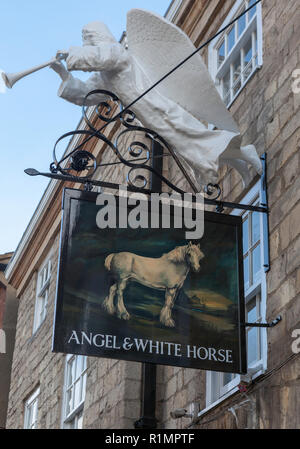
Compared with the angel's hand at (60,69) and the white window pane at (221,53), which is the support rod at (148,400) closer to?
the angel's hand at (60,69)

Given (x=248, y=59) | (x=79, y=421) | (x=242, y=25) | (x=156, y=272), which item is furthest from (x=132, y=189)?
(x=79, y=421)

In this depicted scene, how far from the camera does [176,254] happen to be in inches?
296

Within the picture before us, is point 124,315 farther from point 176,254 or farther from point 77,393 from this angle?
Result: point 77,393

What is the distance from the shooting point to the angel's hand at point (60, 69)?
8.33 m

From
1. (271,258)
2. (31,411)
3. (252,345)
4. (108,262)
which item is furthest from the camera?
(31,411)

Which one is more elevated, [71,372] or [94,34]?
[94,34]

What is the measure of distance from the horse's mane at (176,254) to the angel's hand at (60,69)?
2.13 m

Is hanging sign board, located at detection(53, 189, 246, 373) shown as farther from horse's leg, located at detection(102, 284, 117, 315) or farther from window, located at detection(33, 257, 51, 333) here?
window, located at detection(33, 257, 51, 333)

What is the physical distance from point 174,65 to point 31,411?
955 cm

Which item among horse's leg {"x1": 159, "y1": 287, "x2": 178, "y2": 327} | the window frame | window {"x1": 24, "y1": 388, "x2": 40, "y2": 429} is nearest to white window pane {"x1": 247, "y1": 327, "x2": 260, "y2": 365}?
horse's leg {"x1": 159, "y1": 287, "x2": 178, "y2": 327}

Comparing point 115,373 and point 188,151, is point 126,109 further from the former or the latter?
point 115,373

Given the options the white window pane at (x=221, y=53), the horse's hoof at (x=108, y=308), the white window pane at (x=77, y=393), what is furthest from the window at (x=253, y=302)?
the white window pane at (x=77, y=393)

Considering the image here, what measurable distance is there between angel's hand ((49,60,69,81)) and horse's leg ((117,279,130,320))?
2.34m
